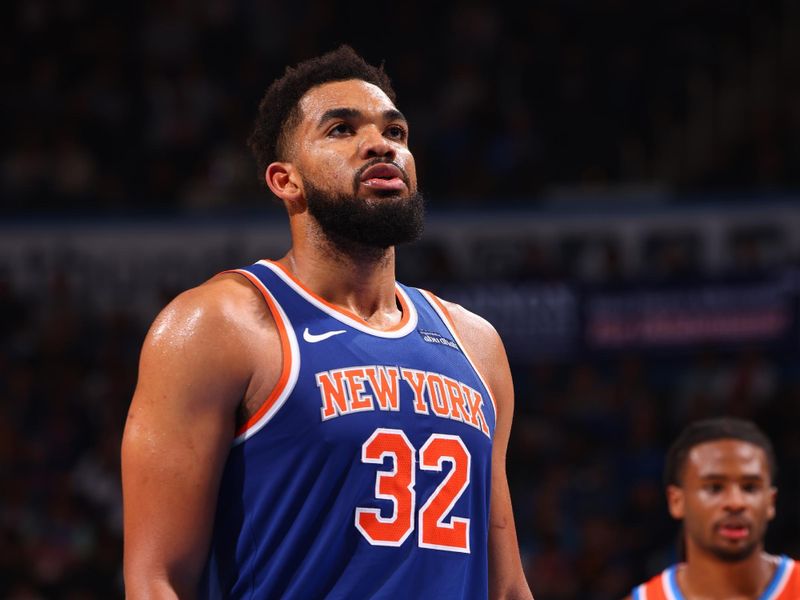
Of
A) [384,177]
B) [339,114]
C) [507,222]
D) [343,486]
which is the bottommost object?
[343,486]

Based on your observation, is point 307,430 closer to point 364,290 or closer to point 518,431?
point 364,290

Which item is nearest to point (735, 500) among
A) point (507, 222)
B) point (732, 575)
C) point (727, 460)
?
point (727, 460)

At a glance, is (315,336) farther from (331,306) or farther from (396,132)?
(396,132)

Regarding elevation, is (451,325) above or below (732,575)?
above

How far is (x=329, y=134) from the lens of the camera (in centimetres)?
296

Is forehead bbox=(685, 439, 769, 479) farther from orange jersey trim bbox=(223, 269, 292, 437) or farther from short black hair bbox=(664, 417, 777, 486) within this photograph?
orange jersey trim bbox=(223, 269, 292, 437)

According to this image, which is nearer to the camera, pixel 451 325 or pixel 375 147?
pixel 375 147

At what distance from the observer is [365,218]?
2865 millimetres

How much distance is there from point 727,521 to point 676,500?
0.25m

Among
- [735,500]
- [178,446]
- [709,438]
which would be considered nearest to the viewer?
[178,446]

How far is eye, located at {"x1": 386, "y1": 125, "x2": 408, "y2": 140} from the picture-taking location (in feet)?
9.91

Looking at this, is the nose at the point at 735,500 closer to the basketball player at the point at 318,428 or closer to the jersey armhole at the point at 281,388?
the basketball player at the point at 318,428

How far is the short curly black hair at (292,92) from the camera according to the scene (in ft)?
10.1

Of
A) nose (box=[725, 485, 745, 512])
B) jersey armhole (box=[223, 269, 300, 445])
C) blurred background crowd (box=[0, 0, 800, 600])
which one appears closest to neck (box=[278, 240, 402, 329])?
jersey armhole (box=[223, 269, 300, 445])
